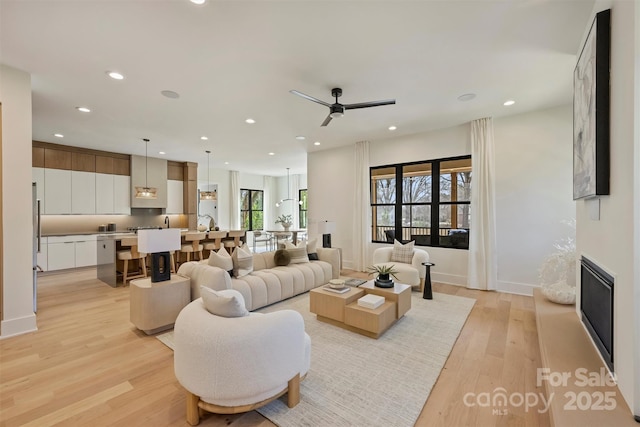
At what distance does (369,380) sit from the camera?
2178 millimetres

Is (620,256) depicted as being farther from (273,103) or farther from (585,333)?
(273,103)

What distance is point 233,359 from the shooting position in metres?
1.57

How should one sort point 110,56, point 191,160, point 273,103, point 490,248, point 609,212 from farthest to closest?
point 191,160 → point 490,248 → point 273,103 → point 110,56 → point 609,212

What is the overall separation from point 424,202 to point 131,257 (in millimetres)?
6003

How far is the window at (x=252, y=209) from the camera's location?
11148 millimetres

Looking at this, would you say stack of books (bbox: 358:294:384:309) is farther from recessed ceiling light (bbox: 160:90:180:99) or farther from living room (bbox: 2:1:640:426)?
recessed ceiling light (bbox: 160:90:180:99)

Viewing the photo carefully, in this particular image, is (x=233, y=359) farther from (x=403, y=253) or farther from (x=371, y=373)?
(x=403, y=253)

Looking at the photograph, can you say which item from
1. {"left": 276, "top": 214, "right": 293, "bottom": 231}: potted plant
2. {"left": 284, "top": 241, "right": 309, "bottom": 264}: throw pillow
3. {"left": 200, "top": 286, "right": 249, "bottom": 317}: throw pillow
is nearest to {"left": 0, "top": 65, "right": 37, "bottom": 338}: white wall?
{"left": 200, "top": 286, "right": 249, "bottom": 317}: throw pillow

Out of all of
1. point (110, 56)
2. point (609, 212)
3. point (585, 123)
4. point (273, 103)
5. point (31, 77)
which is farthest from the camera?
point (273, 103)

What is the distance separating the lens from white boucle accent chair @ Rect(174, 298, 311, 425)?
1576 mm

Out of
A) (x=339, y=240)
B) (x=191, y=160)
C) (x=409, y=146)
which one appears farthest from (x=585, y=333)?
(x=191, y=160)

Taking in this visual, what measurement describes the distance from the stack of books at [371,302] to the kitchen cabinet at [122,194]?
7.34m

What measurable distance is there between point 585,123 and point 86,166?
925cm

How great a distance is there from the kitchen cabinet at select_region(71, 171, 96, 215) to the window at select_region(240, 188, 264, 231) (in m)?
4.98
